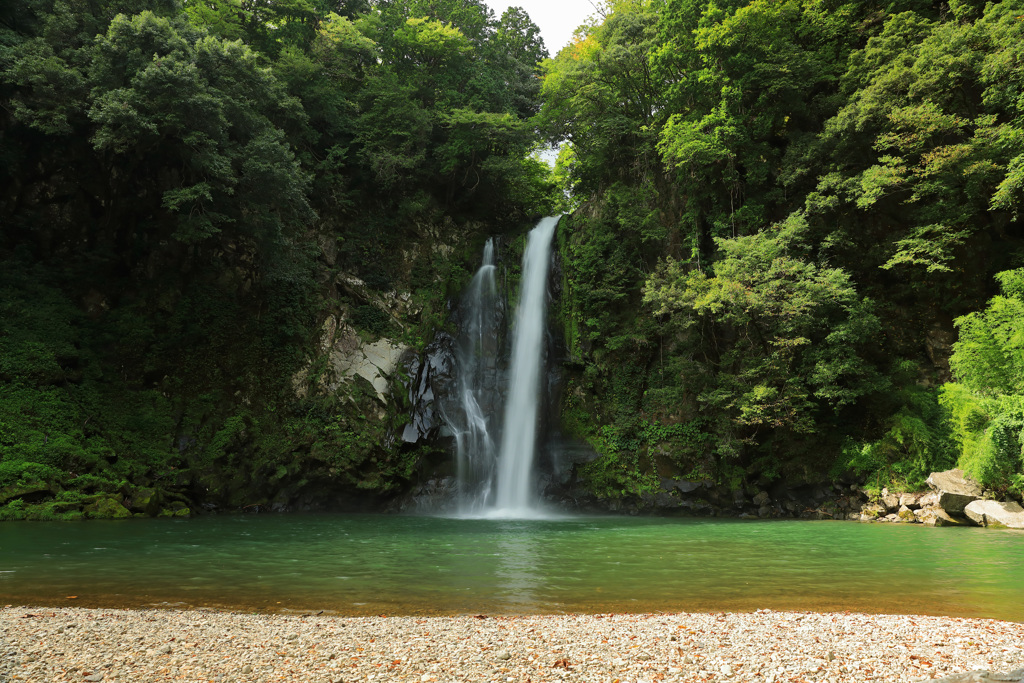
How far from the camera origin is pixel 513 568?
30.0 feet

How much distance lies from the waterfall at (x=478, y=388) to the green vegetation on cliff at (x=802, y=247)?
2.89 metres

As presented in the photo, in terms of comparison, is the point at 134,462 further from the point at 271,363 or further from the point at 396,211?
the point at 396,211

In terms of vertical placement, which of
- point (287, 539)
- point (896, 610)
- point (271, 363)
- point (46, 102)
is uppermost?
point (46, 102)

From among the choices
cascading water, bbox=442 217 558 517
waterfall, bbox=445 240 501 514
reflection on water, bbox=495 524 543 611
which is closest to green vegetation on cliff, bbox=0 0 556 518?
waterfall, bbox=445 240 501 514

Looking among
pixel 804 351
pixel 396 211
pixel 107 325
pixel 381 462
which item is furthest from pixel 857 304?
pixel 107 325

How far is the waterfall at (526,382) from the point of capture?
1920 cm

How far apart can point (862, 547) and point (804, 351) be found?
7531mm

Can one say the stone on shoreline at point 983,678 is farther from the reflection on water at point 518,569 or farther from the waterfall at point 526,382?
the waterfall at point 526,382

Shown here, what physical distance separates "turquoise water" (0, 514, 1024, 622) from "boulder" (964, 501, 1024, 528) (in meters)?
0.80

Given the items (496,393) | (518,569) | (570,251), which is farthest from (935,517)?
(570,251)

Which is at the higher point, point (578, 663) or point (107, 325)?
point (107, 325)

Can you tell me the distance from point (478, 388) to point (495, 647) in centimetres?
1642

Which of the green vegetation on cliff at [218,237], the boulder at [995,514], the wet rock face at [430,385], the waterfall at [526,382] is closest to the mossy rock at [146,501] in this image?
the green vegetation on cliff at [218,237]

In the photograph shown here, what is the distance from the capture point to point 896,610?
663cm
